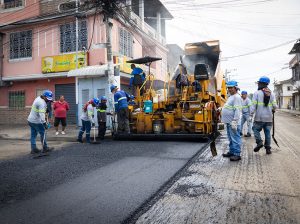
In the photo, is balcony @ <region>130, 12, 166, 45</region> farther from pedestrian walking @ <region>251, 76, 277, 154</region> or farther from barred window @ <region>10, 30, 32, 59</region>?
pedestrian walking @ <region>251, 76, 277, 154</region>

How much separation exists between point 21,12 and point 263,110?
1561 cm

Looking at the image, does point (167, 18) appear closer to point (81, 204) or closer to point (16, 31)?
point (16, 31)

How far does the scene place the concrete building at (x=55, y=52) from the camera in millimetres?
14234

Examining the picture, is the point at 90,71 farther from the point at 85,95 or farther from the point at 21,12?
the point at 21,12

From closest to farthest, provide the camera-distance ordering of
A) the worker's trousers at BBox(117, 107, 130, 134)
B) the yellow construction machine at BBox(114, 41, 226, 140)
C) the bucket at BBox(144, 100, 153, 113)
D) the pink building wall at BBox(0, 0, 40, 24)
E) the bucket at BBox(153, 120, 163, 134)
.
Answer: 1. the yellow construction machine at BBox(114, 41, 226, 140)
2. the bucket at BBox(153, 120, 163, 134)
3. the bucket at BBox(144, 100, 153, 113)
4. the worker's trousers at BBox(117, 107, 130, 134)
5. the pink building wall at BBox(0, 0, 40, 24)

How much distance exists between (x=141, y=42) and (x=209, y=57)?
26.8ft

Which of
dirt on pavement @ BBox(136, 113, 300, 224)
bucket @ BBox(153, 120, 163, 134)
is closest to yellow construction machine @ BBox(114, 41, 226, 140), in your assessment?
bucket @ BBox(153, 120, 163, 134)

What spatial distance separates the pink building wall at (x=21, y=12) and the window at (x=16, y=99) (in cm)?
445

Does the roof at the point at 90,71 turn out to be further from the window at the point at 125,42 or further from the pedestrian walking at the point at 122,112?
the pedestrian walking at the point at 122,112

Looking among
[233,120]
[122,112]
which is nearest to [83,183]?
[233,120]

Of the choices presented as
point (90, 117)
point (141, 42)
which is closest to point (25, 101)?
point (141, 42)

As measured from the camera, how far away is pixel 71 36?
14.9 meters

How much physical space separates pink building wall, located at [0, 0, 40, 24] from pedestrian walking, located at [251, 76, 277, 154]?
46.0 ft

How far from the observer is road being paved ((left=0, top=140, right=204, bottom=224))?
3.02m
